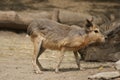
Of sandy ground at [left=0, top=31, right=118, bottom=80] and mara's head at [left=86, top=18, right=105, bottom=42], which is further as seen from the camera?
mara's head at [left=86, top=18, right=105, bottom=42]

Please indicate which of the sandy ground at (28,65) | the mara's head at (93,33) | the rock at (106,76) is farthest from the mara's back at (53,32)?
the rock at (106,76)

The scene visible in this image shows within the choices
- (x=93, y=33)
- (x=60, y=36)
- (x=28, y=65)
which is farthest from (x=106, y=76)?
(x=28, y=65)

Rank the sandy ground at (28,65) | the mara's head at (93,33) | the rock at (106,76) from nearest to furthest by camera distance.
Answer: the rock at (106,76)
the sandy ground at (28,65)
the mara's head at (93,33)

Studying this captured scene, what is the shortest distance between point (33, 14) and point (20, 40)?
5.31 ft

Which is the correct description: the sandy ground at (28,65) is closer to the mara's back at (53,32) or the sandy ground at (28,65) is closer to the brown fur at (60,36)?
the brown fur at (60,36)

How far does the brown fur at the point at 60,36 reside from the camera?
963cm

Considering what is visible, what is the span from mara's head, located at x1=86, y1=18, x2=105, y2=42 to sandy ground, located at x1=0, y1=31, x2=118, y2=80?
2.38 ft

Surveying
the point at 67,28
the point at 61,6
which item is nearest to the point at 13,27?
the point at 61,6

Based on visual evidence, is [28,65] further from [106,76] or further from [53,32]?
[106,76]

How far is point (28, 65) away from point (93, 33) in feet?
7.03

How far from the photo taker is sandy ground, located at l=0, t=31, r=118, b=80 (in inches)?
364

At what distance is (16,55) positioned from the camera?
40.9ft

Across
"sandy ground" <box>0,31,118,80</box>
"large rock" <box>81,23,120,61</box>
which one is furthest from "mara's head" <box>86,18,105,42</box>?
"large rock" <box>81,23,120,61</box>

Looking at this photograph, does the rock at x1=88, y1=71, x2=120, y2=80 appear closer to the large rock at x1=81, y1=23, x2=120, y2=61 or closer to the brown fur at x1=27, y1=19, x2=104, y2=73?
the brown fur at x1=27, y1=19, x2=104, y2=73
